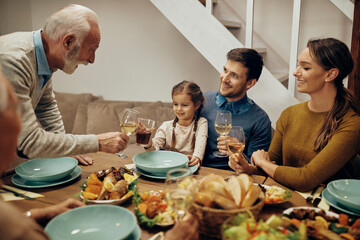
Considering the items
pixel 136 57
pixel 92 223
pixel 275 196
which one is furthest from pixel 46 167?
pixel 136 57

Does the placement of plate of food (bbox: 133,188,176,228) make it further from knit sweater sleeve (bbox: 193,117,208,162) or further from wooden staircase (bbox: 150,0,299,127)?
wooden staircase (bbox: 150,0,299,127)

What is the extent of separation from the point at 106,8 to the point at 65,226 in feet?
11.3

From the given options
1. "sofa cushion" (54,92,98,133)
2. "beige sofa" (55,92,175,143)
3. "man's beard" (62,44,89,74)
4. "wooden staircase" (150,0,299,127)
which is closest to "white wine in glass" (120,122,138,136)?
"man's beard" (62,44,89,74)

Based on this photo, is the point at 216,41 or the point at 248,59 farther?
the point at 216,41

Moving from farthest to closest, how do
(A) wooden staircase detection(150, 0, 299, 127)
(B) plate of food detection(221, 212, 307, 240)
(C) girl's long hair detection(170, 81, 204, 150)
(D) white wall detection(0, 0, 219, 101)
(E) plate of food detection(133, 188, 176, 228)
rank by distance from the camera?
(D) white wall detection(0, 0, 219, 101)
(A) wooden staircase detection(150, 0, 299, 127)
(C) girl's long hair detection(170, 81, 204, 150)
(E) plate of food detection(133, 188, 176, 228)
(B) plate of food detection(221, 212, 307, 240)

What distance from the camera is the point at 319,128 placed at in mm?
1735

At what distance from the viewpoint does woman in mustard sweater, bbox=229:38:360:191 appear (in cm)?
150

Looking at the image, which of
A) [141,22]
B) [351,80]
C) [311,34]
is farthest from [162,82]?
[351,80]

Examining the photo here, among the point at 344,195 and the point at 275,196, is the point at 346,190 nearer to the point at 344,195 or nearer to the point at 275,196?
the point at 344,195

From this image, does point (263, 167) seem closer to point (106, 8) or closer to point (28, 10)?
point (106, 8)

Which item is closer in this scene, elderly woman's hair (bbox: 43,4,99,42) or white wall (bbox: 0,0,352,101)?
elderly woman's hair (bbox: 43,4,99,42)

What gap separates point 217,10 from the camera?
138 inches

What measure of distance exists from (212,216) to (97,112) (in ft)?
9.25

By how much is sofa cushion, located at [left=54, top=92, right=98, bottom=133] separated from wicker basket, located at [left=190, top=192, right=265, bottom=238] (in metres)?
3.08
